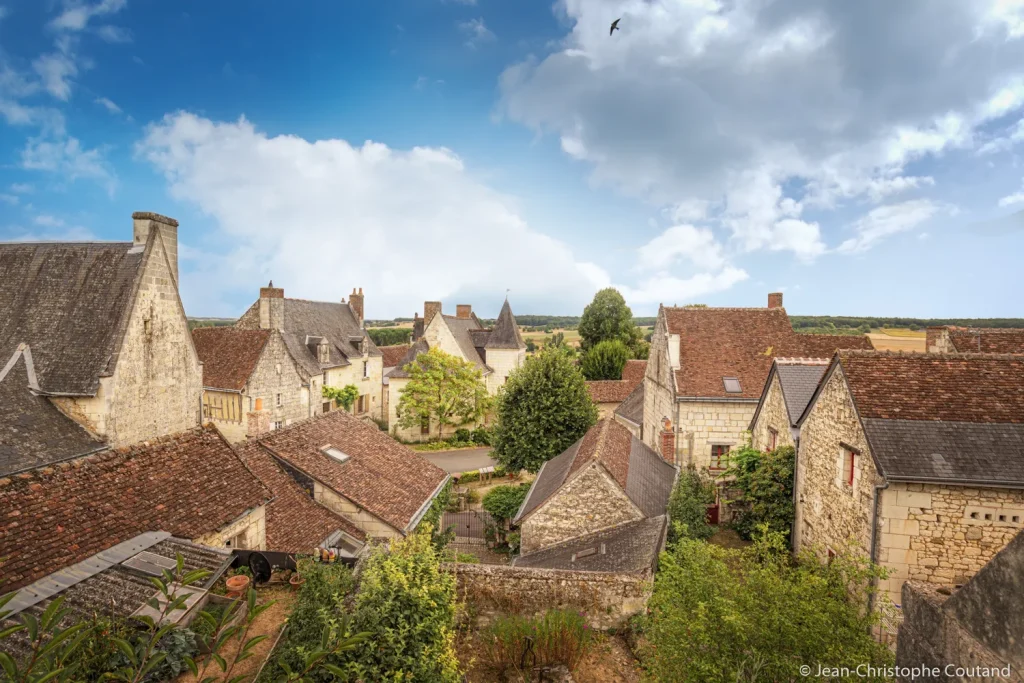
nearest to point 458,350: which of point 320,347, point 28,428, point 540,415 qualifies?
point 320,347

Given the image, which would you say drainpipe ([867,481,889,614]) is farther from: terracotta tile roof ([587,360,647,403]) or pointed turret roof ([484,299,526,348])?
pointed turret roof ([484,299,526,348])

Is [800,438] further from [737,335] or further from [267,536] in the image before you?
[267,536]

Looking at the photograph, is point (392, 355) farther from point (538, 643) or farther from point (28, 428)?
point (538, 643)

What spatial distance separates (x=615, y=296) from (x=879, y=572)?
155 ft

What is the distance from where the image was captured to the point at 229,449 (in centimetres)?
1150

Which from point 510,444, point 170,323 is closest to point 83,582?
point 170,323

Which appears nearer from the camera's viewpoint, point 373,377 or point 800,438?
point 800,438

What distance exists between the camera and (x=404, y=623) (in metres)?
7.42

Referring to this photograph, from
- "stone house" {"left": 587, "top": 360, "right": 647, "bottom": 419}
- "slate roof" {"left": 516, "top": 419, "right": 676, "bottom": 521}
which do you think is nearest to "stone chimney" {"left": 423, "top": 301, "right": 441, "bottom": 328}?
"stone house" {"left": 587, "top": 360, "right": 647, "bottom": 419}

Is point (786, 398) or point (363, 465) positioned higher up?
point (786, 398)

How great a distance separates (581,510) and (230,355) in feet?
72.7

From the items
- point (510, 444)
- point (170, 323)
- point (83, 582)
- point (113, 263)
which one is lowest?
point (510, 444)

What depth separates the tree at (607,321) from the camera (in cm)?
5416

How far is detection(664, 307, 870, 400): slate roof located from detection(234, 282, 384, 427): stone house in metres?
20.9
